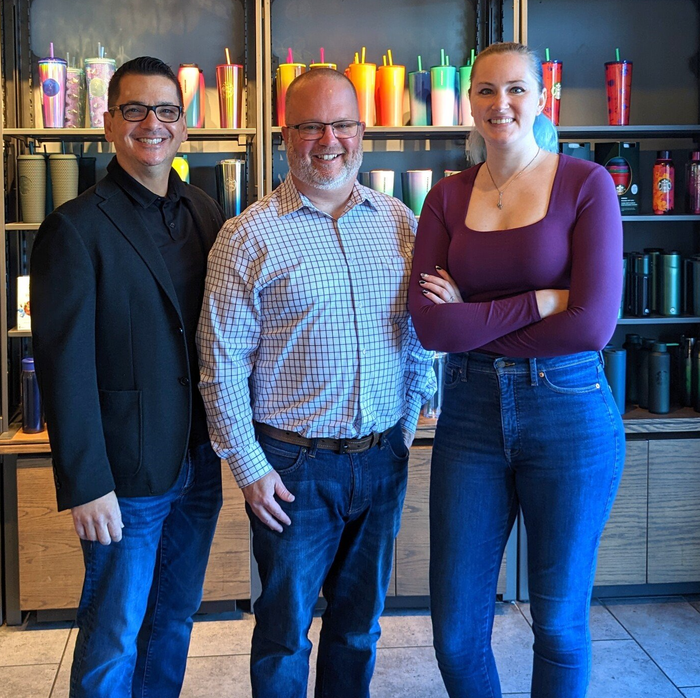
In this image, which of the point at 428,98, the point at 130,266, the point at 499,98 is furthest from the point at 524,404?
the point at 428,98

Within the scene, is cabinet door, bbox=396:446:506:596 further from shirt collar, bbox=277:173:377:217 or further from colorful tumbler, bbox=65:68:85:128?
colorful tumbler, bbox=65:68:85:128

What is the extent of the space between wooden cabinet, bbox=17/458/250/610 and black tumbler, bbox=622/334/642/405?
1593 millimetres

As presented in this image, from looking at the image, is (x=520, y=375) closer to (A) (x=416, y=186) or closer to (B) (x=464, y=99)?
(A) (x=416, y=186)

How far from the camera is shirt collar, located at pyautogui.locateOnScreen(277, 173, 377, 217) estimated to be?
2017mm

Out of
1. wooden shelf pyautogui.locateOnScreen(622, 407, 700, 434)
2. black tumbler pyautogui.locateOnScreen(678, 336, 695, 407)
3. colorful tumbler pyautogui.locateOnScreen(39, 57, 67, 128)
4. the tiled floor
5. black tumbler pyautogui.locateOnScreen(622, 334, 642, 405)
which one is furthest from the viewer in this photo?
black tumbler pyautogui.locateOnScreen(622, 334, 642, 405)

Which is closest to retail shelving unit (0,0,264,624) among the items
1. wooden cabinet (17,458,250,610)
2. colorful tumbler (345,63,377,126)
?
wooden cabinet (17,458,250,610)

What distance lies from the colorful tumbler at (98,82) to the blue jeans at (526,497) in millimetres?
1800

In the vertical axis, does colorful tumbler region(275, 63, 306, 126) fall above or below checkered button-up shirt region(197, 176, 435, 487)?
above

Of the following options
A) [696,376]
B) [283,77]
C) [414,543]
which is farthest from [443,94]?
[414,543]

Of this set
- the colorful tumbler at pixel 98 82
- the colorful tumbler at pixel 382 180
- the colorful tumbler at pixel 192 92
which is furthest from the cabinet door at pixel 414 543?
the colorful tumbler at pixel 98 82

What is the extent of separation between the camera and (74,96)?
10.4 ft

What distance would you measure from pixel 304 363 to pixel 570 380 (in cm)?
58

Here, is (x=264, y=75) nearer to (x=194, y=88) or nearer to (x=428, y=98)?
(x=194, y=88)

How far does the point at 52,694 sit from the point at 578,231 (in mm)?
2093
